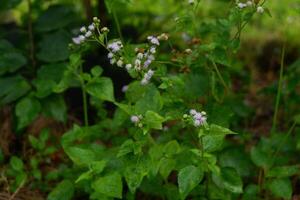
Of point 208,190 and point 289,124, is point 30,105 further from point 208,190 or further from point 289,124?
point 289,124

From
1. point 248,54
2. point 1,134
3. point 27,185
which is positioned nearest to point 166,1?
point 248,54

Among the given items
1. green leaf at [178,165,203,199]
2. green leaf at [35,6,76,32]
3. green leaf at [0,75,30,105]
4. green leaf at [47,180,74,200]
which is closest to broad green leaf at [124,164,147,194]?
green leaf at [178,165,203,199]

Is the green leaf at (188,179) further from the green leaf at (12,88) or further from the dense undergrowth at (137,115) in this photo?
the green leaf at (12,88)

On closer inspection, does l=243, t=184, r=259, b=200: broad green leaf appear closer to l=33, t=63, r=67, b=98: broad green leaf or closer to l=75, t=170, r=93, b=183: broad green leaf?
l=75, t=170, r=93, b=183: broad green leaf

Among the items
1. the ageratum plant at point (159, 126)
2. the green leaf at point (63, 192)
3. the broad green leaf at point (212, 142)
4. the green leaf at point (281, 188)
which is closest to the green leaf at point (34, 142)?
the ageratum plant at point (159, 126)

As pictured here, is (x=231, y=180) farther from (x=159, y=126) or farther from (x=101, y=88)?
(x=101, y=88)

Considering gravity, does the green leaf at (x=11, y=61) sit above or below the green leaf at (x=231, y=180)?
above
